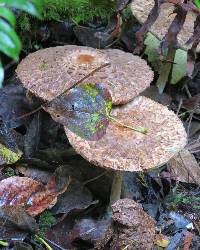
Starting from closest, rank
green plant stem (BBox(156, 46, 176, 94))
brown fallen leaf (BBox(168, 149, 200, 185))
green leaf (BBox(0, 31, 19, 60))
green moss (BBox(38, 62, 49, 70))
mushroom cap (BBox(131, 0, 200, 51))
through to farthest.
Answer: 1. green leaf (BBox(0, 31, 19, 60))
2. green moss (BBox(38, 62, 49, 70))
3. brown fallen leaf (BBox(168, 149, 200, 185))
4. mushroom cap (BBox(131, 0, 200, 51))
5. green plant stem (BBox(156, 46, 176, 94))

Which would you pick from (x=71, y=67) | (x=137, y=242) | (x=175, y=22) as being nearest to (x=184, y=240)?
(x=137, y=242)

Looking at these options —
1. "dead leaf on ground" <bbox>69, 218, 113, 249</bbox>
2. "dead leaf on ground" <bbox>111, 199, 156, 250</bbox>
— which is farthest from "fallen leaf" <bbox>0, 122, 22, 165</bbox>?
"dead leaf on ground" <bbox>111, 199, 156, 250</bbox>

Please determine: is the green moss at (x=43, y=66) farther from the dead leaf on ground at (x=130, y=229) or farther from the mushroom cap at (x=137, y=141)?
the dead leaf on ground at (x=130, y=229)

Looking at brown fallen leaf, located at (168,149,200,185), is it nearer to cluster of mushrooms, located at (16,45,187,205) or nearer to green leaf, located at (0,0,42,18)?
cluster of mushrooms, located at (16,45,187,205)

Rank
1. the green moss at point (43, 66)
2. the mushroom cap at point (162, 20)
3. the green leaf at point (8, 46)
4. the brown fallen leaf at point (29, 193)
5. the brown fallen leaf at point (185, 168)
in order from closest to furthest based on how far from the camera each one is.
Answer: the green leaf at point (8, 46), the brown fallen leaf at point (29, 193), the green moss at point (43, 66), the brown fallen leaf at point (185, 168), the mushroom cap at point (162, 20)

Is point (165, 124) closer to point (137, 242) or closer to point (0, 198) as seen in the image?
point (137, 242)

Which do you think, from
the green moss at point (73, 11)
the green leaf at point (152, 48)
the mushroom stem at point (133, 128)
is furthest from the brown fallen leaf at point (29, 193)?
the green leaf at point (152, 48)
